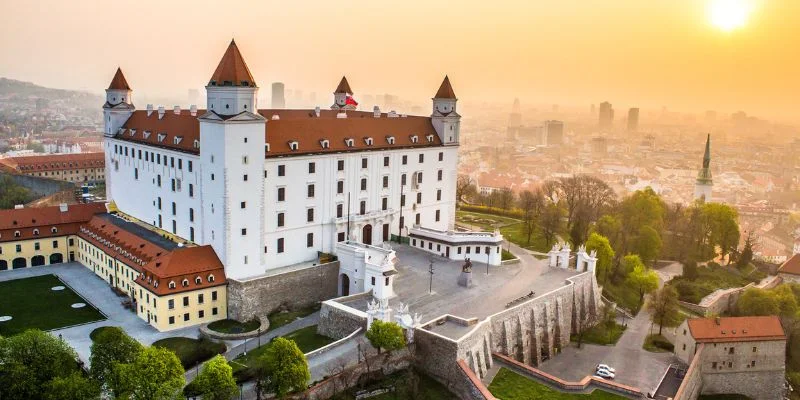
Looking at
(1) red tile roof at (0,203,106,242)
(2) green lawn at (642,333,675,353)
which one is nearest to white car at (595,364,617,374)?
(2) green lawn at (642,333,675,353)

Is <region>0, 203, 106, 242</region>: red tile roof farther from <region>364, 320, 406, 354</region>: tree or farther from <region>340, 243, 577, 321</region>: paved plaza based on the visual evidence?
<region>364, 320, 406, 354</region>: tree

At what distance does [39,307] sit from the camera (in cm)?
4772

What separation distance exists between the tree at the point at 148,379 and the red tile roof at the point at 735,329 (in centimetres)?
3685

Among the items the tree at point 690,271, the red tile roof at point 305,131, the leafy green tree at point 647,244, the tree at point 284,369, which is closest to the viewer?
the tree at point 284,369

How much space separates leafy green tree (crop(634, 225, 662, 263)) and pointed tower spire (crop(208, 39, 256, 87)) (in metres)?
46.9

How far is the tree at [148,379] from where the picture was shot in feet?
101

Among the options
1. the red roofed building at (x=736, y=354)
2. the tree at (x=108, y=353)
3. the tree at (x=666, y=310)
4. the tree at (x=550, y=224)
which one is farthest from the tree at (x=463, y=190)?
the tree at (x=108, y=353)

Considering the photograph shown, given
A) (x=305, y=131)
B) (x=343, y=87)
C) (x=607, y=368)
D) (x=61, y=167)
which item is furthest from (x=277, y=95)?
(x=607, y=368)

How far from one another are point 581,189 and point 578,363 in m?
39.8

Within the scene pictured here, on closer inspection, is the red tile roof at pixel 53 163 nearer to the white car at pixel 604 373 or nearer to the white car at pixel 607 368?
the white car at pixel 607 368

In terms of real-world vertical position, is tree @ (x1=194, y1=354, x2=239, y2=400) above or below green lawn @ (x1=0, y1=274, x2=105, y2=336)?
above

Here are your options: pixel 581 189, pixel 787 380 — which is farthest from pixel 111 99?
pixel 787 380

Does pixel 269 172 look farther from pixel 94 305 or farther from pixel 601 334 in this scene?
pixel 601 334

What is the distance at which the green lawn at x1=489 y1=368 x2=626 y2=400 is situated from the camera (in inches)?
1535
